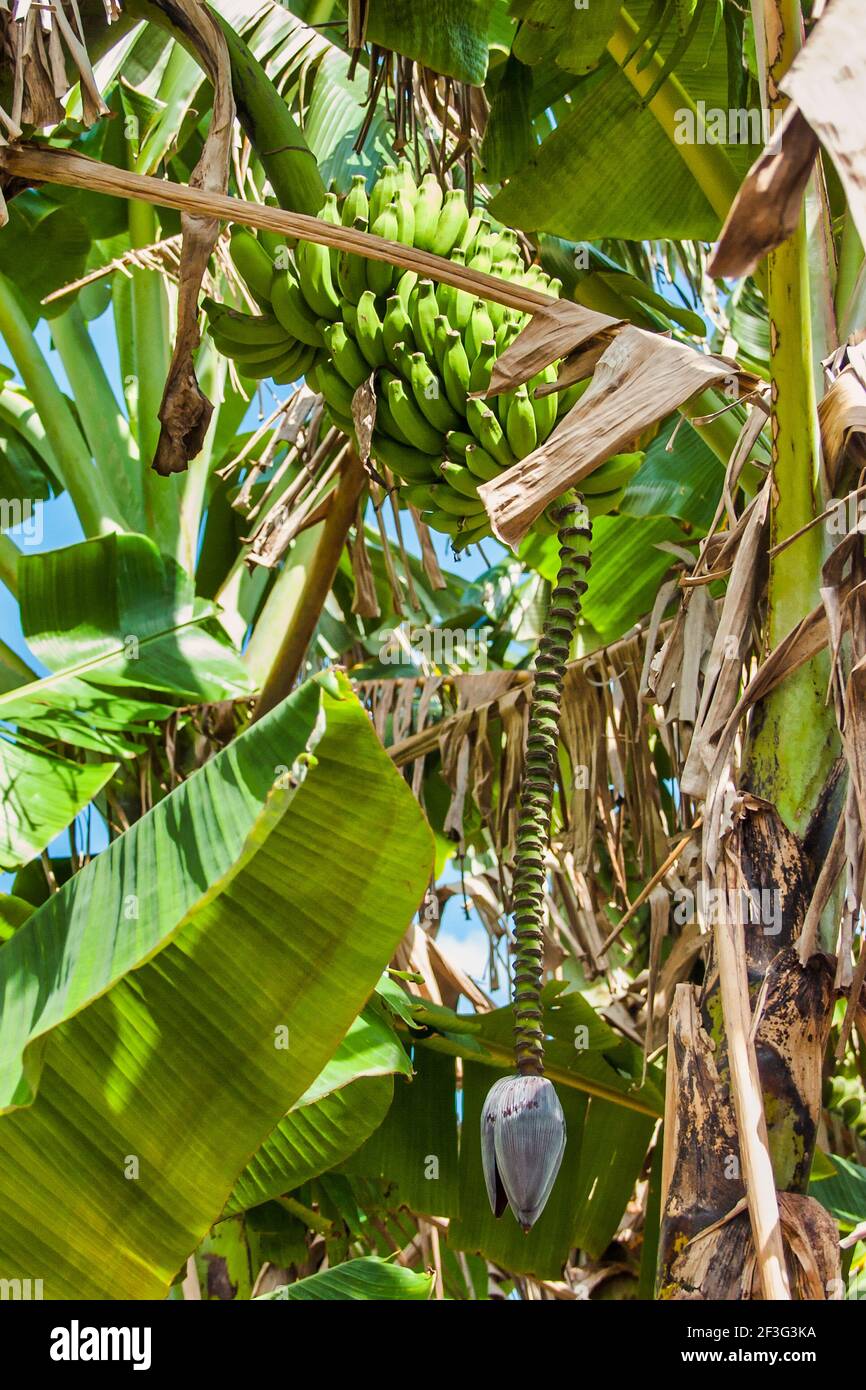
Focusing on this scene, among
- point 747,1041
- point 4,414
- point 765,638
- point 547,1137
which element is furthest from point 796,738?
point 4,414

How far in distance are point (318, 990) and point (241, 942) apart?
8 cm

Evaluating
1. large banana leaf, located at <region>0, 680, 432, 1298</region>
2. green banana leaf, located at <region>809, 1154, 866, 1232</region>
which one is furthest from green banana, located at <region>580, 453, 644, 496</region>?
green banana leaf, located at <region>809, 1154, 866, 1232</region>

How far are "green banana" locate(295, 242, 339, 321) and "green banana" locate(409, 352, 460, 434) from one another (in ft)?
0.41

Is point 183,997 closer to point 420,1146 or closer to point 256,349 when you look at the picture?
point 256,349

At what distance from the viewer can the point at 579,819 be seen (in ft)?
6.63

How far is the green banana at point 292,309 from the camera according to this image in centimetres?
129

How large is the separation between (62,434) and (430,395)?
62.7 inches

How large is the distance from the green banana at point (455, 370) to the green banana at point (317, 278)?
0.15 meters

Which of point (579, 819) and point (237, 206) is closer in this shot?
point (237, 206)

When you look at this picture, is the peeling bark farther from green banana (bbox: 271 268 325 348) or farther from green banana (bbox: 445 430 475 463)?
green banana (bbox: 271 268 325 348)

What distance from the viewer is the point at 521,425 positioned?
3.87ft

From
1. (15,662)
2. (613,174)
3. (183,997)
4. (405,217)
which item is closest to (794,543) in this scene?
(405,217)

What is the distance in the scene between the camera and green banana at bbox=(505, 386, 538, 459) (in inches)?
46.3
